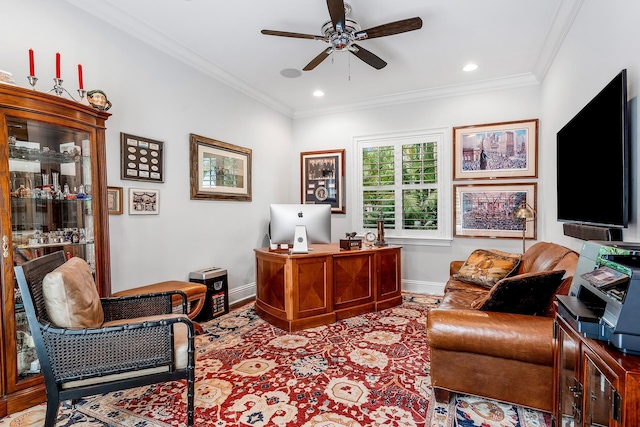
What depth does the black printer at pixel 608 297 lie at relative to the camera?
0.96 meters

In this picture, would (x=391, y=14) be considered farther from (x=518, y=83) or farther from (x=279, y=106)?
(x=279, y=106)

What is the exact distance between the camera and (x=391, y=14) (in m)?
2.95

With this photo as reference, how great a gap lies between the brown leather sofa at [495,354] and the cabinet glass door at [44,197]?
8.28ft

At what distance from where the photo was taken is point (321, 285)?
11.9 ft

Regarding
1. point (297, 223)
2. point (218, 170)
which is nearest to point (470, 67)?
point (297, 223)

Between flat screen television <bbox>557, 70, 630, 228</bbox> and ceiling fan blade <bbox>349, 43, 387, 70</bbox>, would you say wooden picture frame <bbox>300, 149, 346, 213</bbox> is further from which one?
flat screen television <bbox>557, 70, 630, 228</bbox>

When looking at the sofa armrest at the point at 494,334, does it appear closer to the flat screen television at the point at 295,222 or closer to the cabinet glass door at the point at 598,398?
the cabinet glass door at the point at 598,398

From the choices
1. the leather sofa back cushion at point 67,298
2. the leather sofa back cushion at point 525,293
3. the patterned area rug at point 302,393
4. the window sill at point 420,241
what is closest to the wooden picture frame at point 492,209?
the window sill at point 420,241

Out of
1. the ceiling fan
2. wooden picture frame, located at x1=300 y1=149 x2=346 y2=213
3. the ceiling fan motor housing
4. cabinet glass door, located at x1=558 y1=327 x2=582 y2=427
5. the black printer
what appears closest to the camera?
the black printer

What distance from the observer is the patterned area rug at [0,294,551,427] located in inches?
77.9

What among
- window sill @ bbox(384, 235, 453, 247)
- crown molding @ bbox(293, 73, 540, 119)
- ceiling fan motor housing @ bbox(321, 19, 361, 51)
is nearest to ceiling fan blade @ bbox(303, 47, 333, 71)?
ceiling fan motor housing @ bbox(321, 19, 361, 51)

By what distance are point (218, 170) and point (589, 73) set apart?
376 centimetres

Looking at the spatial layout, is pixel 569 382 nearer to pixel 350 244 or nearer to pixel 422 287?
pixel 350 244

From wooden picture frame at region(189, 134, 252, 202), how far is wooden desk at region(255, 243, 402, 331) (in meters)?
1.00
